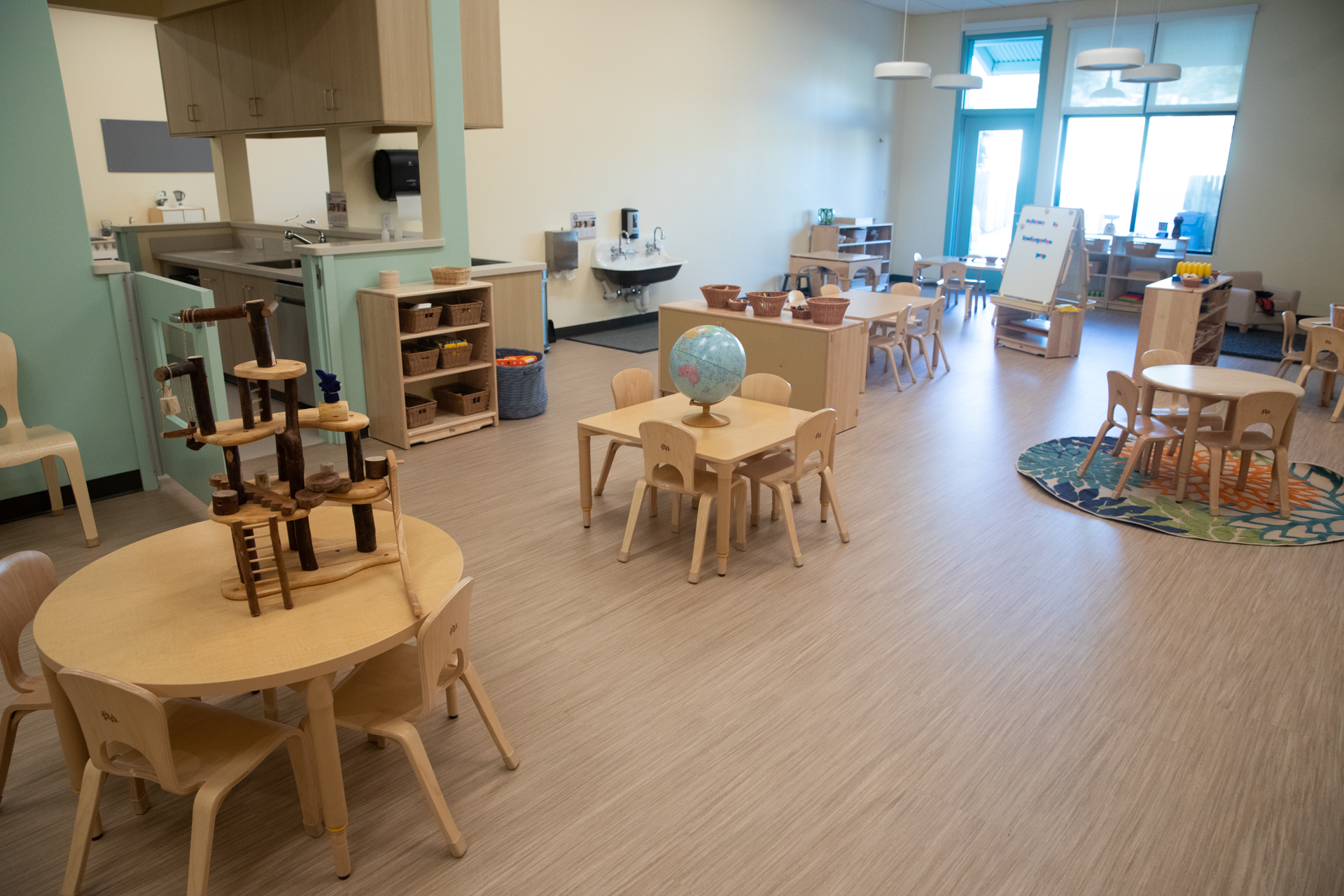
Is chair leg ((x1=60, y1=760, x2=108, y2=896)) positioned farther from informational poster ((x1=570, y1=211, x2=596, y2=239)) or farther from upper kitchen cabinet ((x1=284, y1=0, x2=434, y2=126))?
informational poster ((x1=570, y1=211, x2=596, y2=239))

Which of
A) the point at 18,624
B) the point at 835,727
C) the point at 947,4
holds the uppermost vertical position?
the point at 947,4

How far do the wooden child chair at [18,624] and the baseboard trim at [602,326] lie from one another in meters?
7.05

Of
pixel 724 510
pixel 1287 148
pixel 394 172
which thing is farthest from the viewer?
pixel 1287 148

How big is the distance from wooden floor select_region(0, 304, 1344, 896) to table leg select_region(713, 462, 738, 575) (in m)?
0.11

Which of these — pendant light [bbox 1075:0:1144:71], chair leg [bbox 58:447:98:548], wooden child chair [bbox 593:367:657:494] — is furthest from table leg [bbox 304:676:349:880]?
pendant light [bbox 1075:0:1144:71]

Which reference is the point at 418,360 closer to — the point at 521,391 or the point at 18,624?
the point at 521,391

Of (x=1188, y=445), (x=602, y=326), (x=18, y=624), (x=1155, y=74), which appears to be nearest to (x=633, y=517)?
(x=18, y=624)

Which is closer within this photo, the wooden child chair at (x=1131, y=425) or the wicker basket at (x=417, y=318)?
the wooden child chair at (x=1131, y=425)

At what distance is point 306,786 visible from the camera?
247cm

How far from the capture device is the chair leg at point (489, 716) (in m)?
2.66

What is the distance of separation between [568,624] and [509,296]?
153 inches

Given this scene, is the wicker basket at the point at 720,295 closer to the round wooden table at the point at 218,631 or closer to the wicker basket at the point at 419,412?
the wicker basket at the point at 419,412

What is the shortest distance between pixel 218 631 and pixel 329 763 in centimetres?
45

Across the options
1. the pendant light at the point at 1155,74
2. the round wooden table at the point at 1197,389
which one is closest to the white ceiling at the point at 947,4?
the pendant light at the point at 1155,74
